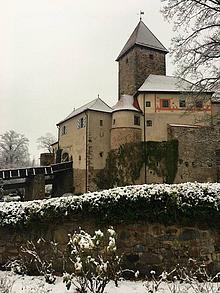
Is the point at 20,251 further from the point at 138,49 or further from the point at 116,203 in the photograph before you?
the point at 138,49

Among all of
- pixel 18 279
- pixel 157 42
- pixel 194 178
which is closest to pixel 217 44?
pixel 18 279

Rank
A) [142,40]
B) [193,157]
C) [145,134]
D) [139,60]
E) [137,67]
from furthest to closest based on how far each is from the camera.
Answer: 1. [142,40]
2. [139,60]
3. [137,67]
4. [145,134]
5. [193,157]

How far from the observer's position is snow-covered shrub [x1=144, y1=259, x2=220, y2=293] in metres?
4.88

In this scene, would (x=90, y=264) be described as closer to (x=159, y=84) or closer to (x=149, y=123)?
(x=149, y=123)

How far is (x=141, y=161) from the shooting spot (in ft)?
100

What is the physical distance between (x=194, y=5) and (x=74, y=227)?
323 inches

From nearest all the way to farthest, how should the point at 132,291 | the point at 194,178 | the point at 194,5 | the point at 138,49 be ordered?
the point at 132,291 → the point at 194,5 → the point at 194,178 → the point at 138,49

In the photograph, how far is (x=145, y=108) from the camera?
3222cm

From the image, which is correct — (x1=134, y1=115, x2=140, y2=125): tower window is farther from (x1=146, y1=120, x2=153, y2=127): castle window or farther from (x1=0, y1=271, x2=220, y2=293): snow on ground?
(x1=0, y1=271, x2=220, y2=293): snow on ground

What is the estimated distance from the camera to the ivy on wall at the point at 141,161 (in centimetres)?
3022

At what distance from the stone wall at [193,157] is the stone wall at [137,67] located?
7060 mm

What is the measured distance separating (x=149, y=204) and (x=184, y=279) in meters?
1.33

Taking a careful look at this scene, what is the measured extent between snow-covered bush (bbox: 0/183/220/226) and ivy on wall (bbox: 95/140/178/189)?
24.2 metres

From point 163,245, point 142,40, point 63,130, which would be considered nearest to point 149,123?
point 63,130
